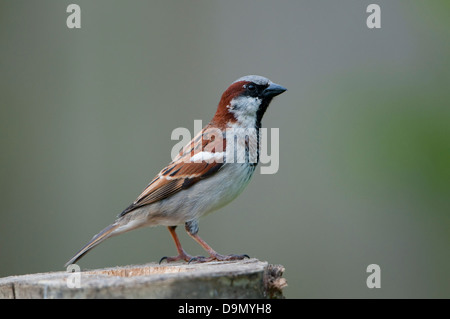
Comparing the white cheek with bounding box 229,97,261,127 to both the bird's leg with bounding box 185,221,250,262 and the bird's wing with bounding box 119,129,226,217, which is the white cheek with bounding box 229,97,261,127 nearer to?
the bird's wing with bounding box 119,129,226,217

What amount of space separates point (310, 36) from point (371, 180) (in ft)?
8.03

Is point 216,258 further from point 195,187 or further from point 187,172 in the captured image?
point 187,172

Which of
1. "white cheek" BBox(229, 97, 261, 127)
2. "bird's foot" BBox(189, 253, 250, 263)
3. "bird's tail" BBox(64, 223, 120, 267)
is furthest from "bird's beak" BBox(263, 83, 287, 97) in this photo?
"bird's tail" BBox(64, 223, 120, 267)

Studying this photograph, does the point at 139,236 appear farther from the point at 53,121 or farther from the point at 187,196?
the point at 187,196

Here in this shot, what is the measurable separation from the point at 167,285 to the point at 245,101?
2.34m

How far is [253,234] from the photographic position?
6898 millimetres

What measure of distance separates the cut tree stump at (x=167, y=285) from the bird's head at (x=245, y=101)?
1881 mm

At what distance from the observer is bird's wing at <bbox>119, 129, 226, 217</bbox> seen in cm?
418

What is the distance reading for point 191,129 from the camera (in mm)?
6797

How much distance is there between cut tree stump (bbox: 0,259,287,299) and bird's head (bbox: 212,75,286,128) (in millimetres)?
1881

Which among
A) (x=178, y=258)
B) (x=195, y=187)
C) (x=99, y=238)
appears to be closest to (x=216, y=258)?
(x=178, y=258)

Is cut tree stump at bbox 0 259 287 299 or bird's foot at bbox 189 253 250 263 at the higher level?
cut tree stump at bbox 0 259 287 299

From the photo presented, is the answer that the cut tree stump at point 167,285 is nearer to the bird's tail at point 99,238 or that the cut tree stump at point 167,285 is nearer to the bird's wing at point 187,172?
the bird's tail at point 99,238

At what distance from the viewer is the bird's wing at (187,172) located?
4.18m
